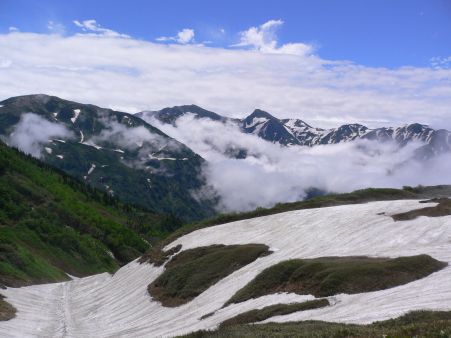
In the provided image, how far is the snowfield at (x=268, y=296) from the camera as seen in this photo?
3525 centimetres

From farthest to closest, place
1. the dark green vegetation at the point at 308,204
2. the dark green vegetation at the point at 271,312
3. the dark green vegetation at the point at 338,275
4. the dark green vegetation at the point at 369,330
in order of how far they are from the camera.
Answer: the dark green vegetation at the point at 308,204 → the dark green vegetation at the point at 338,275 → the dark green vegetation at the point at 271,312 → the dark green vegetation at the point at 369,330

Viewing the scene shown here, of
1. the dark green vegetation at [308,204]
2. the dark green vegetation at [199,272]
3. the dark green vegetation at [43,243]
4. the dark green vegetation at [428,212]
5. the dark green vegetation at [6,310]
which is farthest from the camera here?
the dark green vegetation at [43,243]

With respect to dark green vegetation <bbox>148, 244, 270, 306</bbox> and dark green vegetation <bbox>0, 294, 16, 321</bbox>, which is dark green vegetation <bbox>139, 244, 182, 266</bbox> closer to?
dark green vegetation <bbox>148, 244, 270, 306</bbox>

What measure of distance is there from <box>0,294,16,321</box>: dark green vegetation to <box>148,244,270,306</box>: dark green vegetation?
57.5 feet

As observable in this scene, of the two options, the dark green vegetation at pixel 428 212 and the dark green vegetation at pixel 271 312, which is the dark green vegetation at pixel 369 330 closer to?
the dark green vegetation at pixel 271 312

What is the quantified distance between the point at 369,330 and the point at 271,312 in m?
16.4

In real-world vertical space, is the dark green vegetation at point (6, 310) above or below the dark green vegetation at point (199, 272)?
below

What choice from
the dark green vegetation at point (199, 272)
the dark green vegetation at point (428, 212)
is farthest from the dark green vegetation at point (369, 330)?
the dark green vegetation at point (428, 212)

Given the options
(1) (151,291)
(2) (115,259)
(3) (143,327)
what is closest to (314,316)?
(3) (143,327)

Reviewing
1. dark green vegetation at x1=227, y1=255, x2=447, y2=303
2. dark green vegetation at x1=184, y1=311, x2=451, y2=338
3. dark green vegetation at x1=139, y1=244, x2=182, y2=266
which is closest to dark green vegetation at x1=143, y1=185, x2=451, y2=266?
dark green vegetation at x1=139, y1=244, x2=182, y2=266

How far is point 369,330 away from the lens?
71.9 ft

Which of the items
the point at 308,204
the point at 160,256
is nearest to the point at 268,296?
the point at 160,256

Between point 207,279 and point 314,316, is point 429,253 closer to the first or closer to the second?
point 314,316

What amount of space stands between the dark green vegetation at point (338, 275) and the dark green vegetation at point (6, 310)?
93.0 ft
